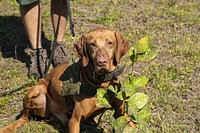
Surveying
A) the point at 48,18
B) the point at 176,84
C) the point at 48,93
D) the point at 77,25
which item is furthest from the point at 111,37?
the point at 48,18

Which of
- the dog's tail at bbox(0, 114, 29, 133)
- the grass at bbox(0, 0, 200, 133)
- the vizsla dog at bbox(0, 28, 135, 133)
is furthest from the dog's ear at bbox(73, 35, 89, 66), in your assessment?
the dog's tail at bbox(0, 114, 29, 133)

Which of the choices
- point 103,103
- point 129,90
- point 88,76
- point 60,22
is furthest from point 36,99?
point 60,22

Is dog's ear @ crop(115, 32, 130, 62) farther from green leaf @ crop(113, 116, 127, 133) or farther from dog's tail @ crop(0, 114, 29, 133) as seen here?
dog's tail @ crop(0, 114, 29, 133)

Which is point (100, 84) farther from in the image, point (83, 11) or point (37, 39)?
point (83, 11)

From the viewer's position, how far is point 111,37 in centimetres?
312

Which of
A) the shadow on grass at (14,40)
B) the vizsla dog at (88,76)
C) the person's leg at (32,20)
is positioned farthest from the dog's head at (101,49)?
the shadow on grass at (14,40)

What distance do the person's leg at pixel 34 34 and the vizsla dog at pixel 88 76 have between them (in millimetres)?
1189

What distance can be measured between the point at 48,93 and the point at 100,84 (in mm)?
773

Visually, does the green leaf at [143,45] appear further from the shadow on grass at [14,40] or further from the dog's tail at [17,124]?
the shadow on grass at [14,40]

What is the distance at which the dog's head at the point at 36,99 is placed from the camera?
369 cm

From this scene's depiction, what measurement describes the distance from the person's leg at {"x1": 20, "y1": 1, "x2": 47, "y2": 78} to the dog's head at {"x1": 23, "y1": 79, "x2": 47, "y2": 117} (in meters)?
1.01

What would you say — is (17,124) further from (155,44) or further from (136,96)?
(155,44)

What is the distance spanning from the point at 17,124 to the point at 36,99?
12.8 inches

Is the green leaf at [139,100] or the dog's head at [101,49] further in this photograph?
the dog's head at [101,49]
